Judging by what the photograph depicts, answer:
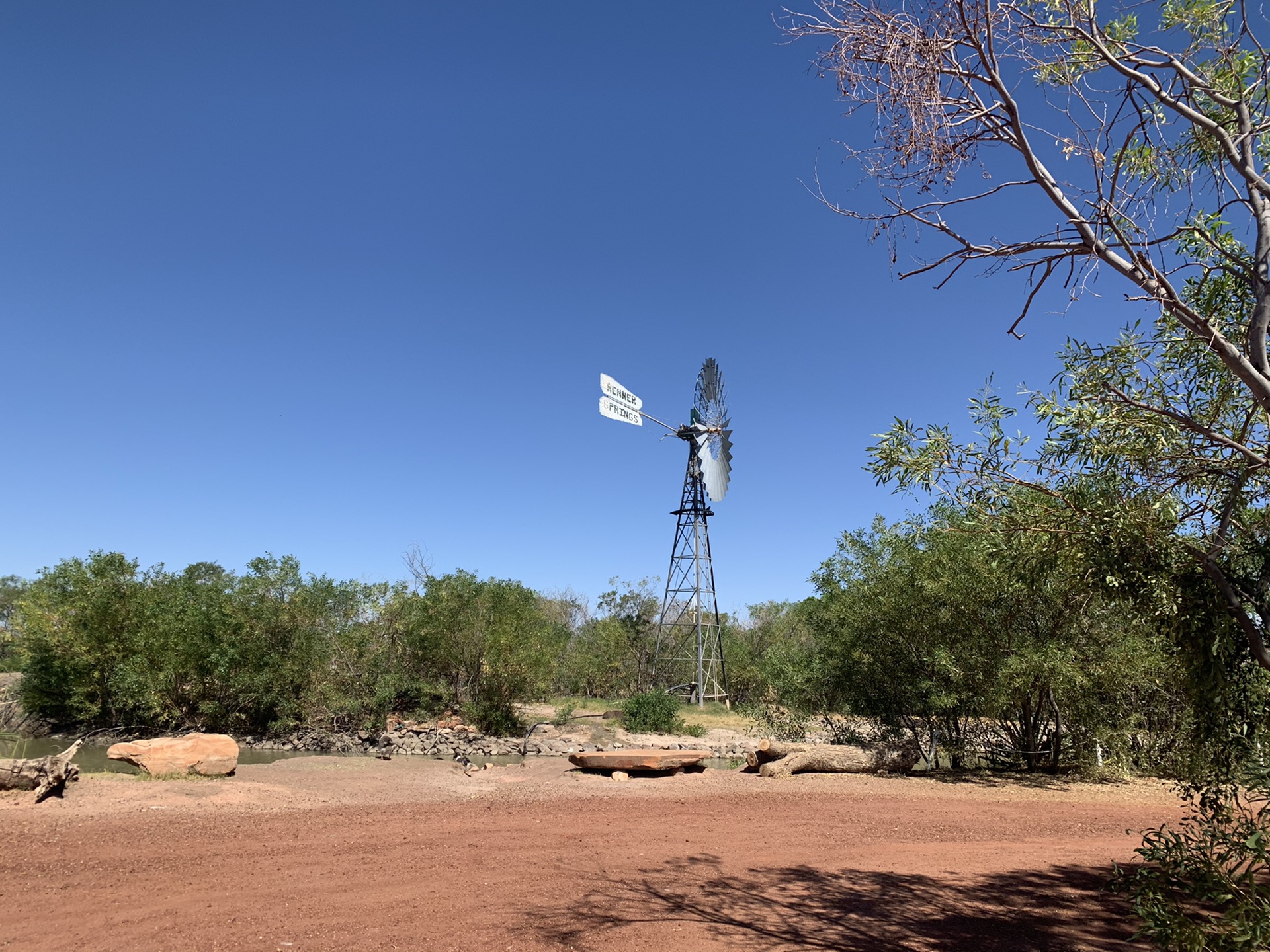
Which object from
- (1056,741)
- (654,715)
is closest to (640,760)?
(1056,741)

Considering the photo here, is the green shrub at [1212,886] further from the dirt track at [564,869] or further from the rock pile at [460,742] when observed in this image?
the rock pile at [460,742]

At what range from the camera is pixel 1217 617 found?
449 centimetres

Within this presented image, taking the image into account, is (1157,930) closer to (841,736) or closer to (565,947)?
(565,947)

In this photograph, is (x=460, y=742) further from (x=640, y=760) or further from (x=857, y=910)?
(x=857, y=910)

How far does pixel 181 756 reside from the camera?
1447cm

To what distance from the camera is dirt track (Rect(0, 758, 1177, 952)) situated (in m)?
5.91

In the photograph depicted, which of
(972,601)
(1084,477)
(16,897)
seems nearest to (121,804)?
(16,897)

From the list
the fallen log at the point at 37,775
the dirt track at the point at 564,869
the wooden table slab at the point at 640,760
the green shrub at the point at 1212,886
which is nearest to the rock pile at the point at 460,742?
the wooden table slab at the point at 640,760

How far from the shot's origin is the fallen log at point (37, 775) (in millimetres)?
10977

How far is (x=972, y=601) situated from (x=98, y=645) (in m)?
26.6

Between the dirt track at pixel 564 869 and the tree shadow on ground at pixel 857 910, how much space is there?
0.03m

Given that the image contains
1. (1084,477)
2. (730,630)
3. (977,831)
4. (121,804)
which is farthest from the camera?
(730,630)

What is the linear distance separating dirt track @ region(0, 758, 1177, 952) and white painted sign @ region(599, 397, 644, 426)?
19184 mm

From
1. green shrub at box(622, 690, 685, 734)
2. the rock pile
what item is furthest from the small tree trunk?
green shrub at box(622, 690, 685, 734)
